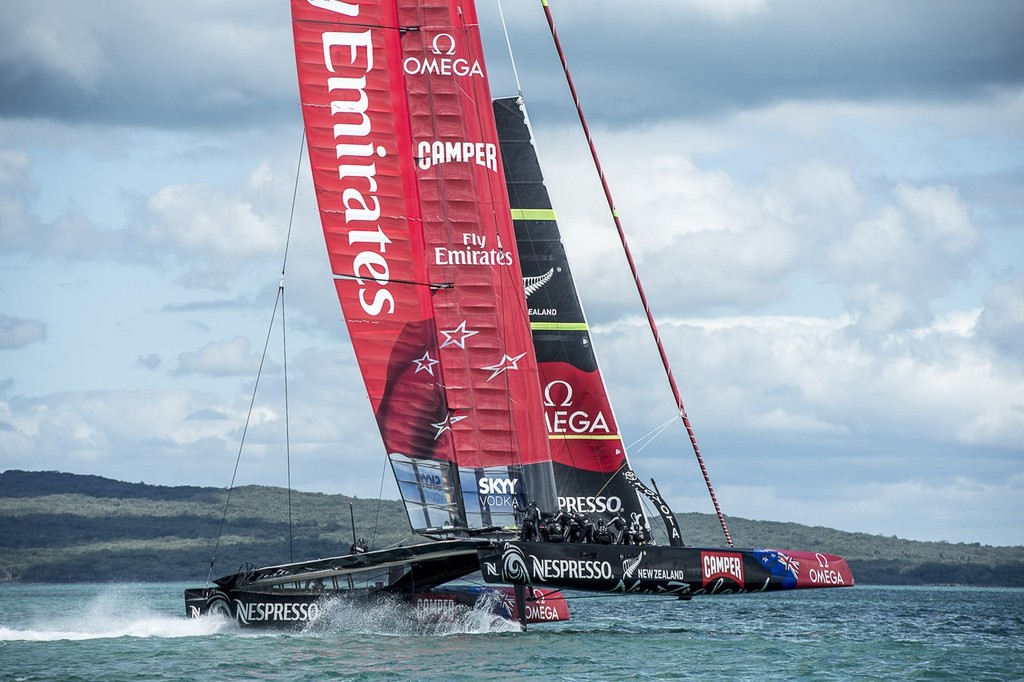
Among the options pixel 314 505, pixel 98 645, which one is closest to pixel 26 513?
pixel 314 505

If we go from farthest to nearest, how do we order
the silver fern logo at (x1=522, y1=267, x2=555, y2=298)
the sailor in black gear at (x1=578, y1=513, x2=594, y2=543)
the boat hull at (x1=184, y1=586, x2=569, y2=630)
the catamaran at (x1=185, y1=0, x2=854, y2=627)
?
the silver fern logo at (x1=522, y1=267, x2=555, y2=298), the catamaran at (x1=185, y1=0, x2=854, y2=627), the boat hull at (x1=184, y1=586, x2=569, y2=630), the sailor in black gear at (x1=578, y1=513, x2=594, y2=543)

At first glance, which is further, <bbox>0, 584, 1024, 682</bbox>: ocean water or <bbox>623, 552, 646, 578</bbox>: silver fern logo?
<bbox>623, 552, 646, 578</bbox>: silver fern logo

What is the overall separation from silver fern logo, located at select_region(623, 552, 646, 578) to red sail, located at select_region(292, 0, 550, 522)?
11.0 ft

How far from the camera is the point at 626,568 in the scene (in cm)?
2698

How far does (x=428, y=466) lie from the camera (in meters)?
29.5

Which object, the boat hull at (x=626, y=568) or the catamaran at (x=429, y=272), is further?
the catamaran at (x=429, y=272)

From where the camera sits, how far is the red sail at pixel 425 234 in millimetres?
29547

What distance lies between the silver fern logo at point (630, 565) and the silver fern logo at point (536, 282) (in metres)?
8.20

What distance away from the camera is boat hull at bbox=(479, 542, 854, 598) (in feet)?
88.1

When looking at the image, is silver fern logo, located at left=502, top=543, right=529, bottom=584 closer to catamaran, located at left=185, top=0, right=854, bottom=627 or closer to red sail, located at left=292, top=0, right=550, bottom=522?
catamaran, located at left=185, top=0, right=854, bottom=627

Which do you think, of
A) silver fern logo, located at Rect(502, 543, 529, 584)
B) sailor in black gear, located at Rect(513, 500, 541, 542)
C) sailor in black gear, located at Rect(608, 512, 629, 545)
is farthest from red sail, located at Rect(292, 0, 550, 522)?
silver fern logo, located at Rect(502, 543, 529, 584)

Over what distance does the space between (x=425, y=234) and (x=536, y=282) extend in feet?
15.7

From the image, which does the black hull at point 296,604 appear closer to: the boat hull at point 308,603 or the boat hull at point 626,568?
the boat hull at point 308,603

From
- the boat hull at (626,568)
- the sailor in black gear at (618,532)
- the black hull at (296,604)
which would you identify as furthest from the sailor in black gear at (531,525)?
the black hull at (296,604)
